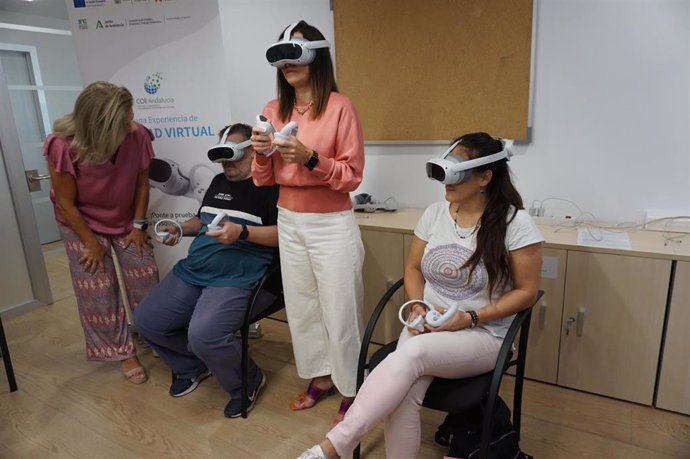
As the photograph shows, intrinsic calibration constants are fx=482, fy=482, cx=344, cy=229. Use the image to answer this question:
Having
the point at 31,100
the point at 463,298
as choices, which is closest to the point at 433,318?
the point at 463,298

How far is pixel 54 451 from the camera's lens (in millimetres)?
1958

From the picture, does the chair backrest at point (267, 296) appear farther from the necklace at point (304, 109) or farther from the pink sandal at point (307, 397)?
the necklace at point (304, 109)

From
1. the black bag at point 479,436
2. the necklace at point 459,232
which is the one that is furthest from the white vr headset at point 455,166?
the black bag at point 479,436

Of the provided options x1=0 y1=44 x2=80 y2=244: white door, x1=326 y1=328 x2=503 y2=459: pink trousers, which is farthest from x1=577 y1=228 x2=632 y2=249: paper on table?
x1=0 y1=44 x2=80 y2=244: white door

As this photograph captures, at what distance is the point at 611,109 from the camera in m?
2.20

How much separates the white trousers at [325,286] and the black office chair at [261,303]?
144 millimetres

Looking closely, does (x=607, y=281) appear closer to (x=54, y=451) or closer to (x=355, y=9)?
(x=355, y=9)

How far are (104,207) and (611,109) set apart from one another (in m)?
2.43

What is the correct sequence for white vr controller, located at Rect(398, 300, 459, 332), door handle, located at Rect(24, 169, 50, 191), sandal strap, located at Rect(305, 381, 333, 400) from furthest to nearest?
door handle, located at Rect(24, 169, 50, 191) < sandal strap, located at Rect(305, 381, 333, 400) < white vr controller, located at Rect(398, 300, 459, 332)

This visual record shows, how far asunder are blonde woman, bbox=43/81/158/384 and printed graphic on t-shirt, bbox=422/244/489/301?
4.97ft

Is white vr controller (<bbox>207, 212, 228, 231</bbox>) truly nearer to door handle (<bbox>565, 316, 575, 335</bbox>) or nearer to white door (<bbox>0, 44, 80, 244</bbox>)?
door handle (<bbox>565, 316, 575, 335</bbox>)

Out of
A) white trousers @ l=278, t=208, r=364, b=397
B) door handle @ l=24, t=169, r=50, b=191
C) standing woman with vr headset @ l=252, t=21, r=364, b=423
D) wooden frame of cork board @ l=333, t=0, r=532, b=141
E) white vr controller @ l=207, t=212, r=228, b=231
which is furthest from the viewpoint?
door handle @ l=24, t=169, r=50, b=191

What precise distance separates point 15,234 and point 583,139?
139 inches

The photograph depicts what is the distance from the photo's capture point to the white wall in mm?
2070
